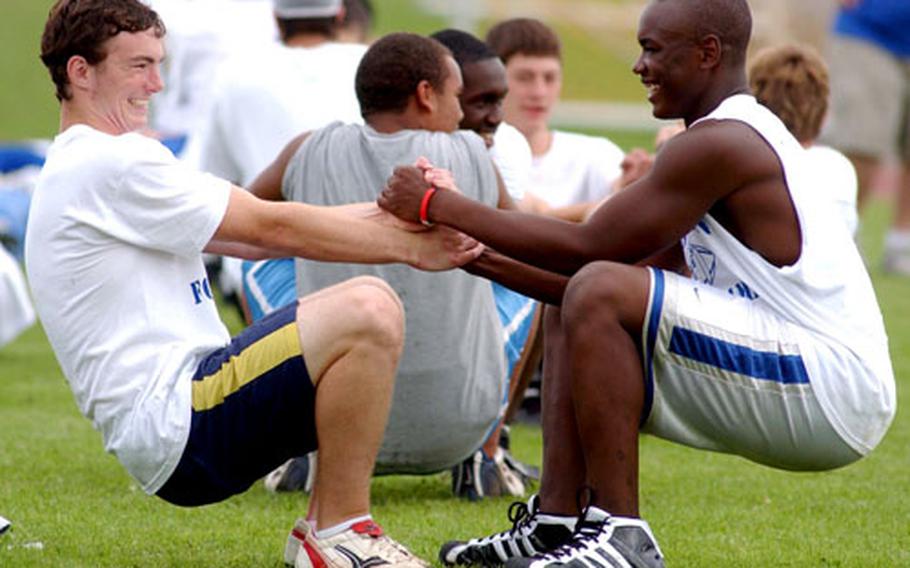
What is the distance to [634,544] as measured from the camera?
4.11 metres

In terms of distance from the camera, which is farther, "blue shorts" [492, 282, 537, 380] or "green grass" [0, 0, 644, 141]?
"green grass" [0, 0, 644, 141]

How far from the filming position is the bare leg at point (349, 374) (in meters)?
4.11

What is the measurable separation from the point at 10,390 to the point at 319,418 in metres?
3.76

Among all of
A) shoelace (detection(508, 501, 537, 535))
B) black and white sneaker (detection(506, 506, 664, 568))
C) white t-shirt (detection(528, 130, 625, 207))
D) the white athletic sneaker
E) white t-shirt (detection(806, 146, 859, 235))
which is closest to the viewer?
black and white sneaker (detection(506, 506, 664, 568))

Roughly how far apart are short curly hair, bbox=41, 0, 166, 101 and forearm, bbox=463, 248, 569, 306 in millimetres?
1041

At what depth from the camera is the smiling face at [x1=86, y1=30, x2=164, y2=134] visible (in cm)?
428

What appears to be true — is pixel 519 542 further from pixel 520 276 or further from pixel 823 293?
pixel 823 293

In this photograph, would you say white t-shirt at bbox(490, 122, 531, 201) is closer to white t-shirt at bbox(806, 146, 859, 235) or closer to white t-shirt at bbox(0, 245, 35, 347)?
white t-shirt at bbox(806, 146, 859, 235)

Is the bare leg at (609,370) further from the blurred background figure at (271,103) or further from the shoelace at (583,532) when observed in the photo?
the blurred background figure at (271,103)

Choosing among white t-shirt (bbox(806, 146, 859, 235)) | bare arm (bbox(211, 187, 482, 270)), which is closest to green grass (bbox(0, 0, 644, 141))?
white t-shirt (bbox(806, 146, 859, 235))

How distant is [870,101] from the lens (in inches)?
493

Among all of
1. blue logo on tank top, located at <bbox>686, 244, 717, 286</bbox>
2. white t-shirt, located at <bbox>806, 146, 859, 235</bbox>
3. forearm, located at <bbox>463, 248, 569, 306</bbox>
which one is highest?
blue logo on tank top, located at <bbox>686, 244, 717, 286</bbox>

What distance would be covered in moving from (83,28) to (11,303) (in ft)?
13.6

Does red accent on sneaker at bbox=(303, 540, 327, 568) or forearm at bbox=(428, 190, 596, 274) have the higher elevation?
forearm at bbox=(428, 190, 596, 274)
